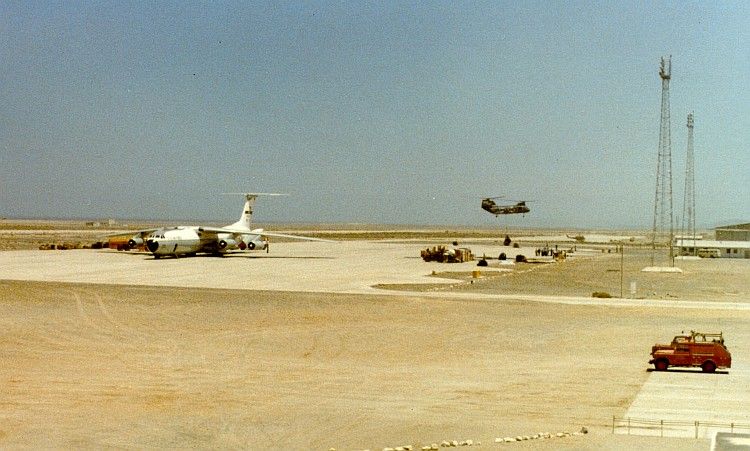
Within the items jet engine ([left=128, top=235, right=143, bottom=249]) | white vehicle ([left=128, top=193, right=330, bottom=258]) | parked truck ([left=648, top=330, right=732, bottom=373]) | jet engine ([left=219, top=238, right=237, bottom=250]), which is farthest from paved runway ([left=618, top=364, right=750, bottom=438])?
jet engine ([left=128, top=235, right=143, bottom=249])

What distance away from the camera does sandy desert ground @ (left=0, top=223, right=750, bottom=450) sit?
18500 mm

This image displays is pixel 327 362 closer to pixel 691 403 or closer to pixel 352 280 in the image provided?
pixel 691 403

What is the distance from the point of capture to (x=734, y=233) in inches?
5399

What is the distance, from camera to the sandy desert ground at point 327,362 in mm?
18500

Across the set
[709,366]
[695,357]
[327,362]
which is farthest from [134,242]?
[709,366]

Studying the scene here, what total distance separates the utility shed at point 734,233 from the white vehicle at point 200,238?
85.3 meters

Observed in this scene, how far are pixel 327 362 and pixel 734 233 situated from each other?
127 metres

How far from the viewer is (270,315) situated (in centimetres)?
3925

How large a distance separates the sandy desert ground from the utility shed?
90531 mm

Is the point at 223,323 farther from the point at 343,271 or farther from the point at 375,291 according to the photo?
the point at 343,271

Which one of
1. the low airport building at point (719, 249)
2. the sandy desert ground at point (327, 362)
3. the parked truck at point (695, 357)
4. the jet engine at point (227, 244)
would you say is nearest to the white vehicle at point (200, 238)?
the jet engine at point (227, 244)

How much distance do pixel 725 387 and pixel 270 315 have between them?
72.2 ft

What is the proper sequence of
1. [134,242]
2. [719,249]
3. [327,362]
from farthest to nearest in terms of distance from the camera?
[719,249] < [134,242] < [327,362]

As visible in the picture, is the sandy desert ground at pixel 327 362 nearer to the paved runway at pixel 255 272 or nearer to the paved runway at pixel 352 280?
the paved runway at pixel 352 280
